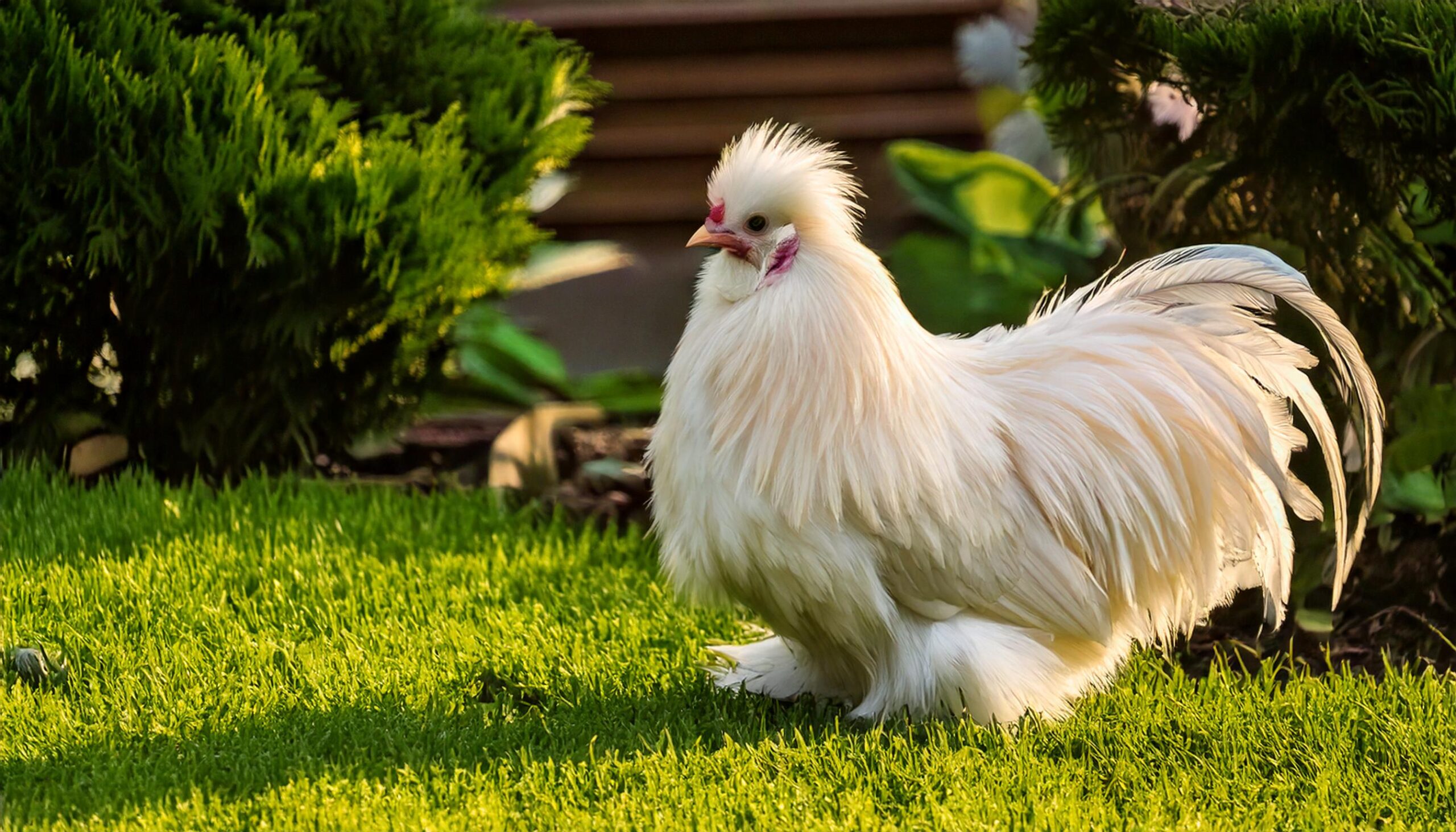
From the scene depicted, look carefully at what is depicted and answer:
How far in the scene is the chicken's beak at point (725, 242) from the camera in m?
3.15

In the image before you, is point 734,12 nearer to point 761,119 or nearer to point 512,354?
point 761,119

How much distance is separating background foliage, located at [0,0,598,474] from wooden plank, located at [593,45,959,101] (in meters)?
3.65

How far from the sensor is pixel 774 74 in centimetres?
916

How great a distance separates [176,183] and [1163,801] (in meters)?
3.54

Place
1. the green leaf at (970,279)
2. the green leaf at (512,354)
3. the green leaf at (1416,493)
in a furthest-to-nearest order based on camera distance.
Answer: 1. the green leaf at (512,354)
2. the green leaf at (970,279)
3. the green leaf at (1416,493)

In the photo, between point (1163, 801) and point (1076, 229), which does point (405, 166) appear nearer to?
point (1076, 229)

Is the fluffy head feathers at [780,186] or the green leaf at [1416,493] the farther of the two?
the green leaf at [1416,493]

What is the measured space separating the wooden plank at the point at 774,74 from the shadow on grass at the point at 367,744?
6289 mm

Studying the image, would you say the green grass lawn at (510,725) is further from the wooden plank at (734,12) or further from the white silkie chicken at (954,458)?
the wooden plank at (734,12)

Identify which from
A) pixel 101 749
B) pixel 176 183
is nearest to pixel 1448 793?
pixel 101 749

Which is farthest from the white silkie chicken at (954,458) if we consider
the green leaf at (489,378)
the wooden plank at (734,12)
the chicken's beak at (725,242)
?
the wooden plank at (734,12)

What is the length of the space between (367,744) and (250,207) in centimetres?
215

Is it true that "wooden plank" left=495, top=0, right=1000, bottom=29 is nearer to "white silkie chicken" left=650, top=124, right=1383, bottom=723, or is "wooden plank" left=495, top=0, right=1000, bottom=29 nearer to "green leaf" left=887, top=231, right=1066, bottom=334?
"green leaf" left=887, top=231, right=1066, bottom=334

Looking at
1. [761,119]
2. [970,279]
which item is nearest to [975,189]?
[970,279]
